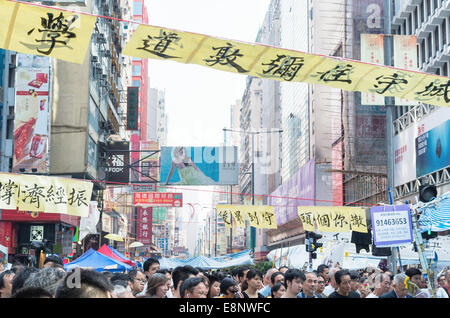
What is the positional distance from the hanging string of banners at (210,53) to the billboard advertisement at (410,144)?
20.9 m

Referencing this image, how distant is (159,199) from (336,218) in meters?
34.7

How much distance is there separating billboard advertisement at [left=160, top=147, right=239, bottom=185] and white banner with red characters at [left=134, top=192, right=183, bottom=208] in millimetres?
5261

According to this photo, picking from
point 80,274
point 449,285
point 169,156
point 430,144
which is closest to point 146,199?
point 169,156

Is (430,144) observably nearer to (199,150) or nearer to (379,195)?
(379,195)

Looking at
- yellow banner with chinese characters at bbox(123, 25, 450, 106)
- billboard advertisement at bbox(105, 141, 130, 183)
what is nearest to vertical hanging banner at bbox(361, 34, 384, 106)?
yellow banner with chinese characters at bbox(123, 25, 450, 106)

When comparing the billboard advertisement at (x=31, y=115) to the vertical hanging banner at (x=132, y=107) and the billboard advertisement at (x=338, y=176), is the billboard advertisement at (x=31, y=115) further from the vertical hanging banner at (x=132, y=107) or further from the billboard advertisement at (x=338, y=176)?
the billboard advertisement at (x=338, y=176)

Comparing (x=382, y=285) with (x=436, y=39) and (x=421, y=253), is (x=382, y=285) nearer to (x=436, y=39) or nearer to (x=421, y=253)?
(x=421, y=253)

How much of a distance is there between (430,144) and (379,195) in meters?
9.49

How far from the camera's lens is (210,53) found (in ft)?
28.9

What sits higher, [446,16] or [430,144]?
[446,16]

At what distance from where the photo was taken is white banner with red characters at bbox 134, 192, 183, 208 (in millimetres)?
54094

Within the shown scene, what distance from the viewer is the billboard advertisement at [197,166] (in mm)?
48969

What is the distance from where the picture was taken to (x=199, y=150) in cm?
4969

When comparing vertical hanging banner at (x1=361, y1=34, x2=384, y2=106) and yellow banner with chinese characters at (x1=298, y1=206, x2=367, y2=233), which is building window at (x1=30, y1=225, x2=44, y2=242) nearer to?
yellow banner with chinese characters at (x1=298, y1=206, x2=367, y2=233)
